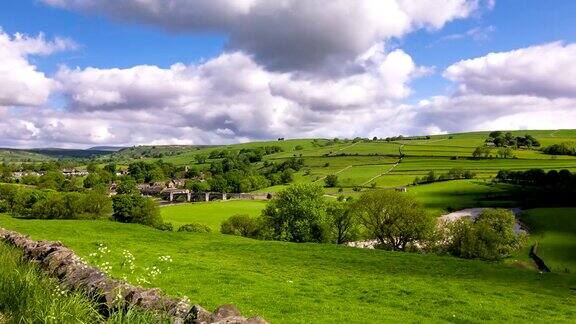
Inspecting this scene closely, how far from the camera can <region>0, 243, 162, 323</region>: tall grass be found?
862cm

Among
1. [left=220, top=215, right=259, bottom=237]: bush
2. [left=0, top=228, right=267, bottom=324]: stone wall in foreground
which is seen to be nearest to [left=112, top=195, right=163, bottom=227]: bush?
[left=220, top=215, right=259, bottom=237]: bush

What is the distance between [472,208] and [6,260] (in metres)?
123

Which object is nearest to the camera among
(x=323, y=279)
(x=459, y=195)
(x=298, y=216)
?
(x=323, y=279)

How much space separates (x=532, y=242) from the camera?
89062mm

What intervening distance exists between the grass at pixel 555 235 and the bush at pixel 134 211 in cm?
7762

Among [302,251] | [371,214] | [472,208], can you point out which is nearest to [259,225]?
[371,214]

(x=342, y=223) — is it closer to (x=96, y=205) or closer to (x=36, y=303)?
(x=96, y=205)

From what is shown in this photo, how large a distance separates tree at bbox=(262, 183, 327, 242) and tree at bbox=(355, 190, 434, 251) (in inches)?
271

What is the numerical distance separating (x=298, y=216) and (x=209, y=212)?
68739 millimetres

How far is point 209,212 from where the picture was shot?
13625 centimetres

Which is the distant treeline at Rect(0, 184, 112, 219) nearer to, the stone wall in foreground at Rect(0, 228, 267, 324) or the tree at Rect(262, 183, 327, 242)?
the tree at Rect(262, 183, 327, 242)

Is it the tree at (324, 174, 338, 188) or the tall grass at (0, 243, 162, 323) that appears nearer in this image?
the tall grass at (0, 243, 162, 323)

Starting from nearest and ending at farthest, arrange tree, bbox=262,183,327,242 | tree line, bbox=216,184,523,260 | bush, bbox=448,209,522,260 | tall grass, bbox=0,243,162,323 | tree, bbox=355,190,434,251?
tall grass, bbox=0,243,162,323
tree, bbox=355,190,434,251
tree line, bbox=216,184,523,260
tree, bbox=262,183,327,242
bush, bbox=448,209,522,260

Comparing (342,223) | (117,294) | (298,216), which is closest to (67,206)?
(298,216)
